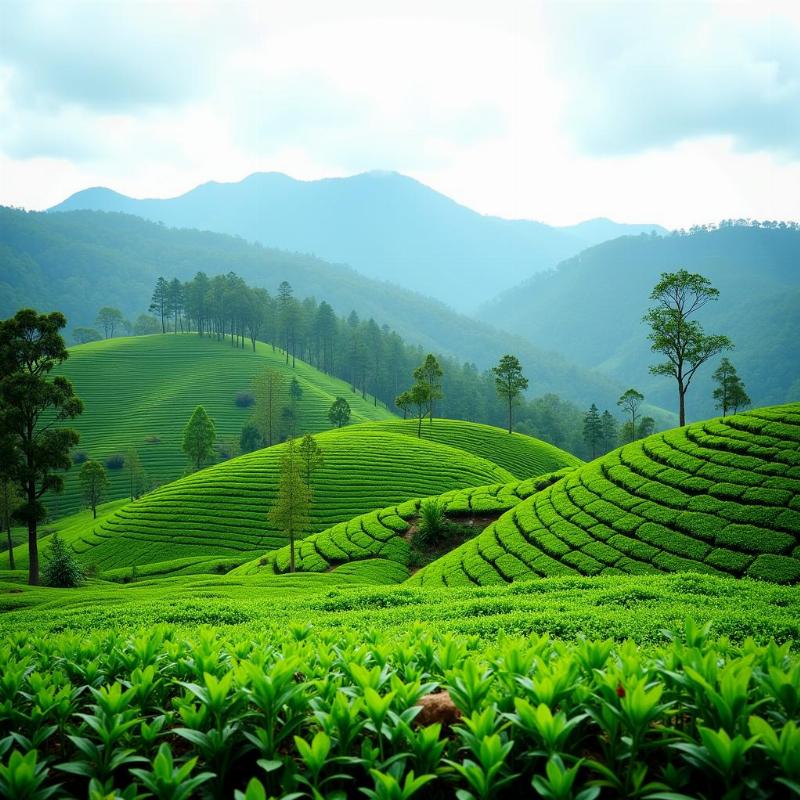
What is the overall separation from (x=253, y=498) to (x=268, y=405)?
3670 centimetres

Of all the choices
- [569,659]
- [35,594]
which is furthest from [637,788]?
[35,594]

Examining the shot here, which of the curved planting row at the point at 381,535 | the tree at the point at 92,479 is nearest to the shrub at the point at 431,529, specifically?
the curved planting row at the point at 381,535

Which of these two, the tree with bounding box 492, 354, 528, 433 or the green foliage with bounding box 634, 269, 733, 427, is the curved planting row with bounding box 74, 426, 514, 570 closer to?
the tree with bounding box 492, 354, 528, 433

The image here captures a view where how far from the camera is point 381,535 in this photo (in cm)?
3256

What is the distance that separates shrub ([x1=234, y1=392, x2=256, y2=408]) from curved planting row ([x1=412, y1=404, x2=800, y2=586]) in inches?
3186

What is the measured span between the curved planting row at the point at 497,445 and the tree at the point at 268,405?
20.1 metres

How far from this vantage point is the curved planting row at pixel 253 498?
44281 mm

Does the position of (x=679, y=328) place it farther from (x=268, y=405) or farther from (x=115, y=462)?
(x=115, y=462)

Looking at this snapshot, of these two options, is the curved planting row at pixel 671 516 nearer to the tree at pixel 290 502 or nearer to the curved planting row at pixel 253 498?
the tree at pixel 290 502

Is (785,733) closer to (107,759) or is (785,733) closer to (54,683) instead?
(107,759)

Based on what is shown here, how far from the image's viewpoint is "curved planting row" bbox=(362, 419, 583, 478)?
220 feet

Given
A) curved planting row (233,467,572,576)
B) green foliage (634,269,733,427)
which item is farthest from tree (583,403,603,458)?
curved planting row (233,467,572,576)

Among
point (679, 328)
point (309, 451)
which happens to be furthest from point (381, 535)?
point (679, 328)

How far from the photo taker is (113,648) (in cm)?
639
